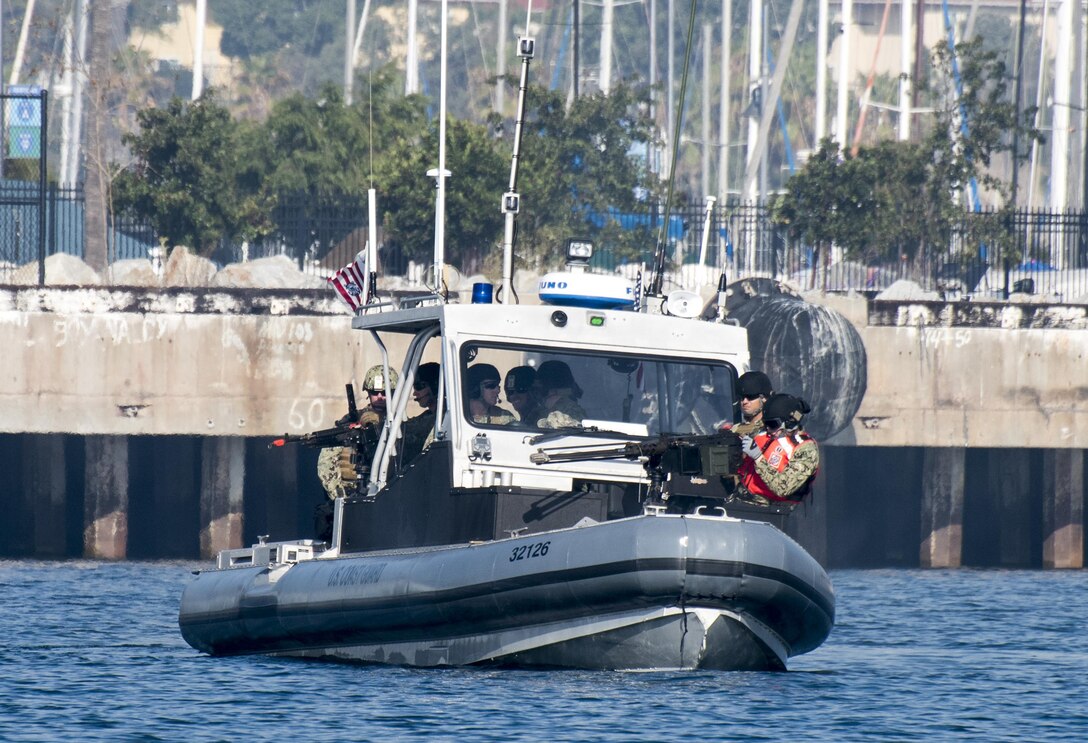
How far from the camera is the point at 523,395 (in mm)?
13953

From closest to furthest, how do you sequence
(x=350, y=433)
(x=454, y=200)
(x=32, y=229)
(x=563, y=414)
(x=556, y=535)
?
1. (x=556, y=535)
2. (x=563, y=414)
3. (x=350, y=433)
4. (x=454, y=200)
5. (x=32, y=229)

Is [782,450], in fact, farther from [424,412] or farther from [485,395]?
[424,412]

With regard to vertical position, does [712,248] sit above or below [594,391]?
above

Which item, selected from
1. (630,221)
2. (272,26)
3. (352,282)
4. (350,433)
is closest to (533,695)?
(350,433)

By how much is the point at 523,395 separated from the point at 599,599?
1.96 metres

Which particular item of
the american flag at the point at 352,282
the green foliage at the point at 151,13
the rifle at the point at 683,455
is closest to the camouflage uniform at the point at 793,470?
the rifle at the point at 683,455

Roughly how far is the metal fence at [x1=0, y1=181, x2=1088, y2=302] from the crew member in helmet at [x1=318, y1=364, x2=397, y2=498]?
9.98m

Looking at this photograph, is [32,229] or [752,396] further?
[32,229]

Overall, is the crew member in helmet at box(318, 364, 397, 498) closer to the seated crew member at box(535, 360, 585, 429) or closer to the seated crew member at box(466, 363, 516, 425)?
the seated crew member at box(466, 363, 516, 425)

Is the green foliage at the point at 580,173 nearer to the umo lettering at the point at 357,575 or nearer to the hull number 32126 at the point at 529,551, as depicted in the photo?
the umo lettering at the point at 357,575

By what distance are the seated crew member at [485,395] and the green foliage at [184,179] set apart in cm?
2153

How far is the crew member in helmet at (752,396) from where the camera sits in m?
13.4

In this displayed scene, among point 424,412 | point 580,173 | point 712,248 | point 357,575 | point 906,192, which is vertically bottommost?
point 357,575

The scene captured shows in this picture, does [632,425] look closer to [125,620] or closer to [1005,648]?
[1005,648]
